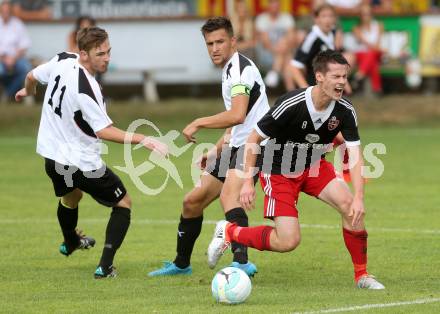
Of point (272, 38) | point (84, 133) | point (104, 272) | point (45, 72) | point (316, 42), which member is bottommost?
point (272, 38)

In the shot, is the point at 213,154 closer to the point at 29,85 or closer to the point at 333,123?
the point at 333,123

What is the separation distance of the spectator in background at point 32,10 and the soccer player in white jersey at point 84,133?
1404cm

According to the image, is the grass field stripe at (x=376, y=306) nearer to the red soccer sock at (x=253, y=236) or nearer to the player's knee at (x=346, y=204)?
the player's knee at (x=346, y=204)

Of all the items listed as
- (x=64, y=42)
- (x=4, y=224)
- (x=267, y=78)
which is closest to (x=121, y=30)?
(x=64, y=42)

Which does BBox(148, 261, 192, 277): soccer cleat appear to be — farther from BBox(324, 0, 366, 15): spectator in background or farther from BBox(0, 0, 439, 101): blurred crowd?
BBox(324, 0, 366, 15): spectator in background

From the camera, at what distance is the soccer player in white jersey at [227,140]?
9.29 metres

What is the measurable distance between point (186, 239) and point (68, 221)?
1160 mm

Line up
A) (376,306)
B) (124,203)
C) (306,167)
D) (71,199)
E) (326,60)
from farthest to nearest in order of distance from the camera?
(71,199) → (124,203) → (306,167) → (326,60) → (376,306)

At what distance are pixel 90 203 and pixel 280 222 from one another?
19.7 feet

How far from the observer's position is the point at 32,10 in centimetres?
2359

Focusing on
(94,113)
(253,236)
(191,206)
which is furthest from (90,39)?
(253,236)

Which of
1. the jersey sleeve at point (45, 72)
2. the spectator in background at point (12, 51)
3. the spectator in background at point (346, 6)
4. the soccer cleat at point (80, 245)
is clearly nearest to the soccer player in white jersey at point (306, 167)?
the soccer cleat at point (80, 245)

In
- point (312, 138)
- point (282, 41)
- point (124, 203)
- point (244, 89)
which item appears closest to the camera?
point (312, 138)

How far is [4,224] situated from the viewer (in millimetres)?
12664
